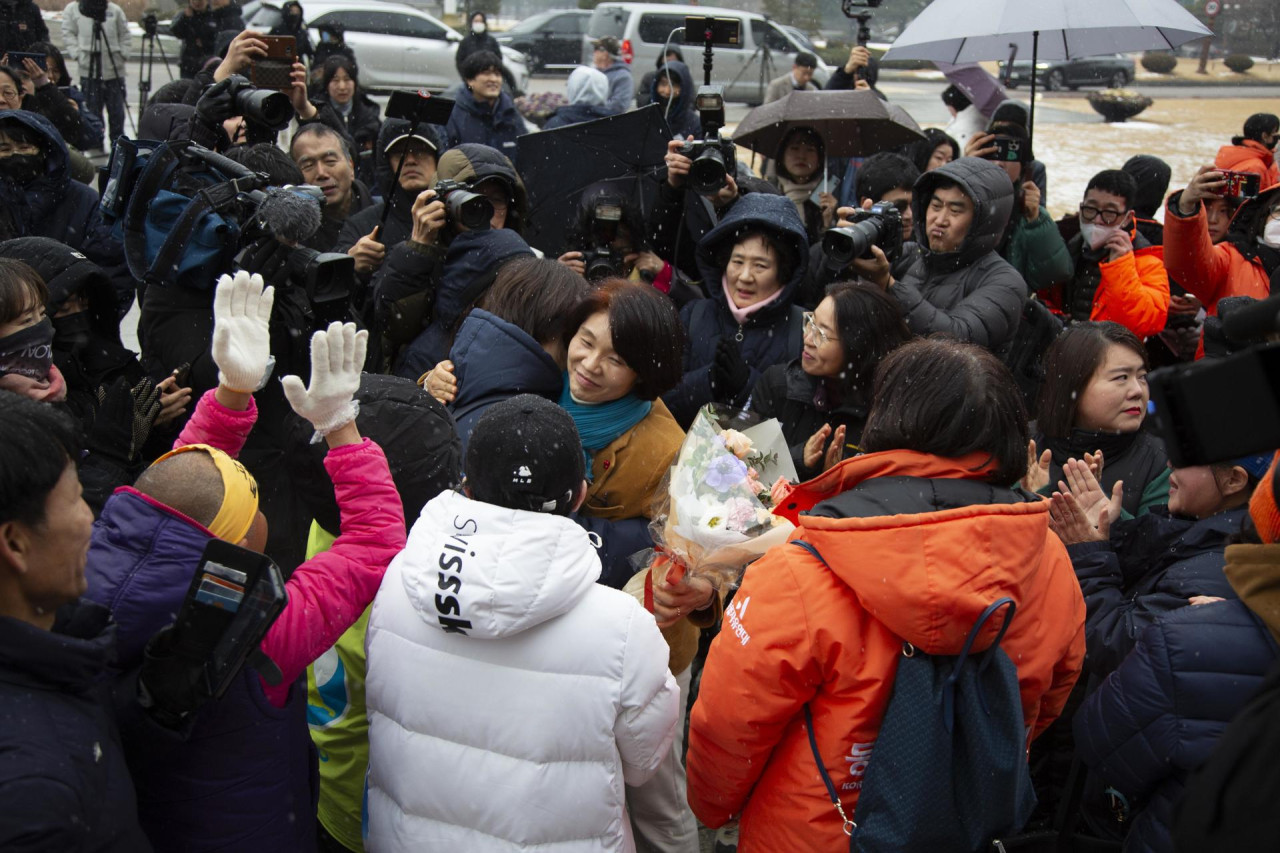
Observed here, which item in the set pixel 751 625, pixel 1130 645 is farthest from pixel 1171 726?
pixel 751 625

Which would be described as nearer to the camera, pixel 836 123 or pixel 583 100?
pixel 836 123

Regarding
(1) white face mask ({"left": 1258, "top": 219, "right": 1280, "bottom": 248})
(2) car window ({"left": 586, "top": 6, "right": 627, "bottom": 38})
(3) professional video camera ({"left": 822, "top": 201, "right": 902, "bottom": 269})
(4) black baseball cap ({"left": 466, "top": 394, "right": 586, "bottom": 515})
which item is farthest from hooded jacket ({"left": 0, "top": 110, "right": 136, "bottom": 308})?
(2) car window ({"left": 586, "top": 6, "right": 627, "bottom": 38})

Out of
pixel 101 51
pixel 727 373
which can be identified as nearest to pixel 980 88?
pixel 727 373

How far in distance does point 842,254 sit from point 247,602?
237cm

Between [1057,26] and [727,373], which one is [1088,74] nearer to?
[1057,26]

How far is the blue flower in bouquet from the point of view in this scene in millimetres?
2219

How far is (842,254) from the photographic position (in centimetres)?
337

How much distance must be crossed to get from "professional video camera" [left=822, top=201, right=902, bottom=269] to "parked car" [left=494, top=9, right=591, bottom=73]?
1728 centimetres

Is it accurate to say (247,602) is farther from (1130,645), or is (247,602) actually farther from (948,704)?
(1130,645)

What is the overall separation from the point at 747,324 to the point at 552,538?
2.08 m

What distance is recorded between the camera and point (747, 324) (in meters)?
3.70

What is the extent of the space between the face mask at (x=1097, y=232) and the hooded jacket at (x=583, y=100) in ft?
14.4

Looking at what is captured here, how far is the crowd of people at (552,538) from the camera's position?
1.65 meters

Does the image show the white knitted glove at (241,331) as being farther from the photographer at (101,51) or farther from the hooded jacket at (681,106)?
the photographer at (101,51)
